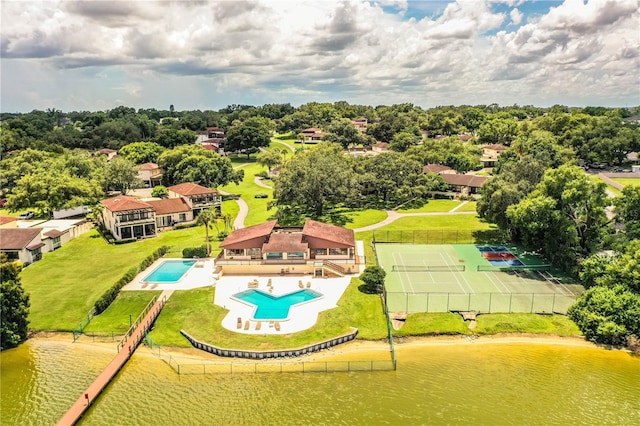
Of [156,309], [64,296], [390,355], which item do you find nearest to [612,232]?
[390,355]

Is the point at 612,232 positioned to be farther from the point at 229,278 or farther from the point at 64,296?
the point at 64,296

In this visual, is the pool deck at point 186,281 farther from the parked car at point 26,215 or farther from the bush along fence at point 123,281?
the parked car at point 26,215

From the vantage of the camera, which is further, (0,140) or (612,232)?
(0,140)

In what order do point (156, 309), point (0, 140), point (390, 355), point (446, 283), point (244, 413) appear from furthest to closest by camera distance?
point (0, 140) < point (446, 283) < point (156, 309) < point (390, 355) < point (244, 413)

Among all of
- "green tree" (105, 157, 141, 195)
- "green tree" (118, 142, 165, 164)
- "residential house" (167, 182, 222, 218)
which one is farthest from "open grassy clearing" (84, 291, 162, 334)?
"green tree" (118, 142, 165, 164)

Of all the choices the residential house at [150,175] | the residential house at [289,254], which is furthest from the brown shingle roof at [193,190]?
the residential house at [150,175]

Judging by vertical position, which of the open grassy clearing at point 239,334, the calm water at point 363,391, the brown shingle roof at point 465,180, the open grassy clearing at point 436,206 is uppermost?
the brown shingle roof at point 465,180

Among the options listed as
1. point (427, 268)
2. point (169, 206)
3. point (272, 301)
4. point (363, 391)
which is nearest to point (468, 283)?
point (427, 268)
